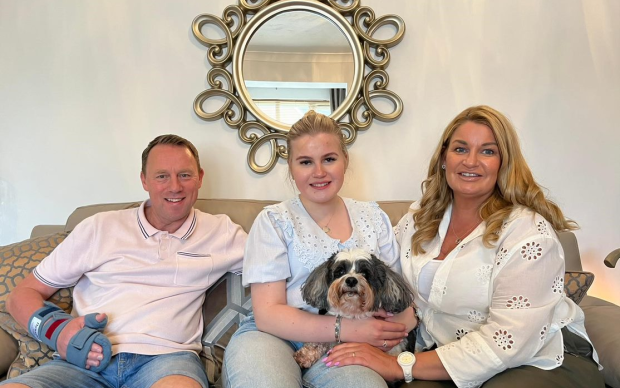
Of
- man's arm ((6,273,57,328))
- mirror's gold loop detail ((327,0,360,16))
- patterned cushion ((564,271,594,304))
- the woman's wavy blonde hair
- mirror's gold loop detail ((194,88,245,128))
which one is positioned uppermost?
mirror's gold loop detail ((327,0,360,16))

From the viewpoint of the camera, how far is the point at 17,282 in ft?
5.79

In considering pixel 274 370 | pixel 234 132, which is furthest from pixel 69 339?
pixel 234 132

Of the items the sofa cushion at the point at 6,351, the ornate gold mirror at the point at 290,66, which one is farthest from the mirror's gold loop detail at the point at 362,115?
the sofa cushion at the point at 6,351

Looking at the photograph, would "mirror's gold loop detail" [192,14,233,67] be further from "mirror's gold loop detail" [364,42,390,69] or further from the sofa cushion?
the sofa cushion

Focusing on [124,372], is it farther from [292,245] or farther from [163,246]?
[292,245]

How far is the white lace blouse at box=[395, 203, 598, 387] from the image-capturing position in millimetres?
1351

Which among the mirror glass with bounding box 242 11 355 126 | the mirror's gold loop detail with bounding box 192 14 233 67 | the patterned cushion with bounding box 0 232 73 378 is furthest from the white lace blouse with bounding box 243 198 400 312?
the mirror's gold loop detail with bounding box 192 14 233 67

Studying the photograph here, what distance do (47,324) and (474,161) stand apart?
1.59 meters

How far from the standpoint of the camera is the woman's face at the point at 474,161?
5.12ft

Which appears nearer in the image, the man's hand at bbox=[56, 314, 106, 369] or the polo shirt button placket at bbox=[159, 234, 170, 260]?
the man's hand at bbox=[56, 314, 106, 369]

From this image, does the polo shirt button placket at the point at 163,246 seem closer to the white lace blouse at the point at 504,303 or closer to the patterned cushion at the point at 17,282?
the patterned cushion at the point at 17,282

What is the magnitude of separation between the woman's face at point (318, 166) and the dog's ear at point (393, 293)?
1.05 ft

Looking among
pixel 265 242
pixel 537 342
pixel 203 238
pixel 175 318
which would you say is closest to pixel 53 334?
pixel 175 318

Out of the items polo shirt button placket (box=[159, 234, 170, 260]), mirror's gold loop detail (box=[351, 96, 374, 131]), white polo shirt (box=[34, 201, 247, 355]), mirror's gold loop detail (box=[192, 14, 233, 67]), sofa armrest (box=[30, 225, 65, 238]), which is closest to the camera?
white polo shirt (box=[34, 201, 247, 355])
